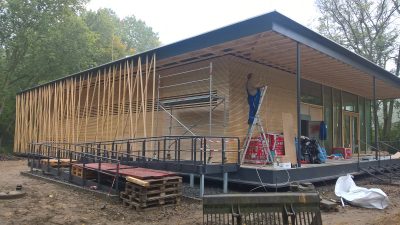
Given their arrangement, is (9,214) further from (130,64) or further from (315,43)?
(315,43)

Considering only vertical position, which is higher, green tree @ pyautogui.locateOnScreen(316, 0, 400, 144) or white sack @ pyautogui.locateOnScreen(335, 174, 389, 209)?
green tree @ pyautogui.locateOnScreen(316, 0, 400, 144)

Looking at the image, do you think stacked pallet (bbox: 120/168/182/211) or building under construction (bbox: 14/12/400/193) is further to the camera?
building under construction (bbox: 14/12/400/193)

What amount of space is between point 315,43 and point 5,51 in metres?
29.6

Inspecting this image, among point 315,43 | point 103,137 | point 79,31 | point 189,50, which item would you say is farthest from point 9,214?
point 79,31

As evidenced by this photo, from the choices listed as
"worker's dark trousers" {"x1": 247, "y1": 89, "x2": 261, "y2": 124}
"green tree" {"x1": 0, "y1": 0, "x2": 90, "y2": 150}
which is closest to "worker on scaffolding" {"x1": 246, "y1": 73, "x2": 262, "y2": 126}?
"worker's dark trousers" {"x1": 247, "y1": 89, "x2": 261, "y2": 124}

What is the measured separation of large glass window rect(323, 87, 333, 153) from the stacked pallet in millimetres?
12275

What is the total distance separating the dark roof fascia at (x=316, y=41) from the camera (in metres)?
9.98

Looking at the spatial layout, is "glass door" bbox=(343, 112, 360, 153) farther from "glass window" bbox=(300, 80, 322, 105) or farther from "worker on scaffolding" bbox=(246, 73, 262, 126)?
"worker on scaffolding" bbox=(246, 73, 262, 126)

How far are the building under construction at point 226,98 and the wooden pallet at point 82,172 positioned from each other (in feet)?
2.73

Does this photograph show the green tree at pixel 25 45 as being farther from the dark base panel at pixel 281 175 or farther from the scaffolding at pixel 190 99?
the dark base panel at pixel 281 175

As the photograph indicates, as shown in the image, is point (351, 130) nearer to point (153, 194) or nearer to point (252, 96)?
point (252, 96)

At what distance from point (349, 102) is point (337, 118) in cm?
213

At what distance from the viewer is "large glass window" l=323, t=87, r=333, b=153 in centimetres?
1891

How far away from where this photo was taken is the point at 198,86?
46.0ft
